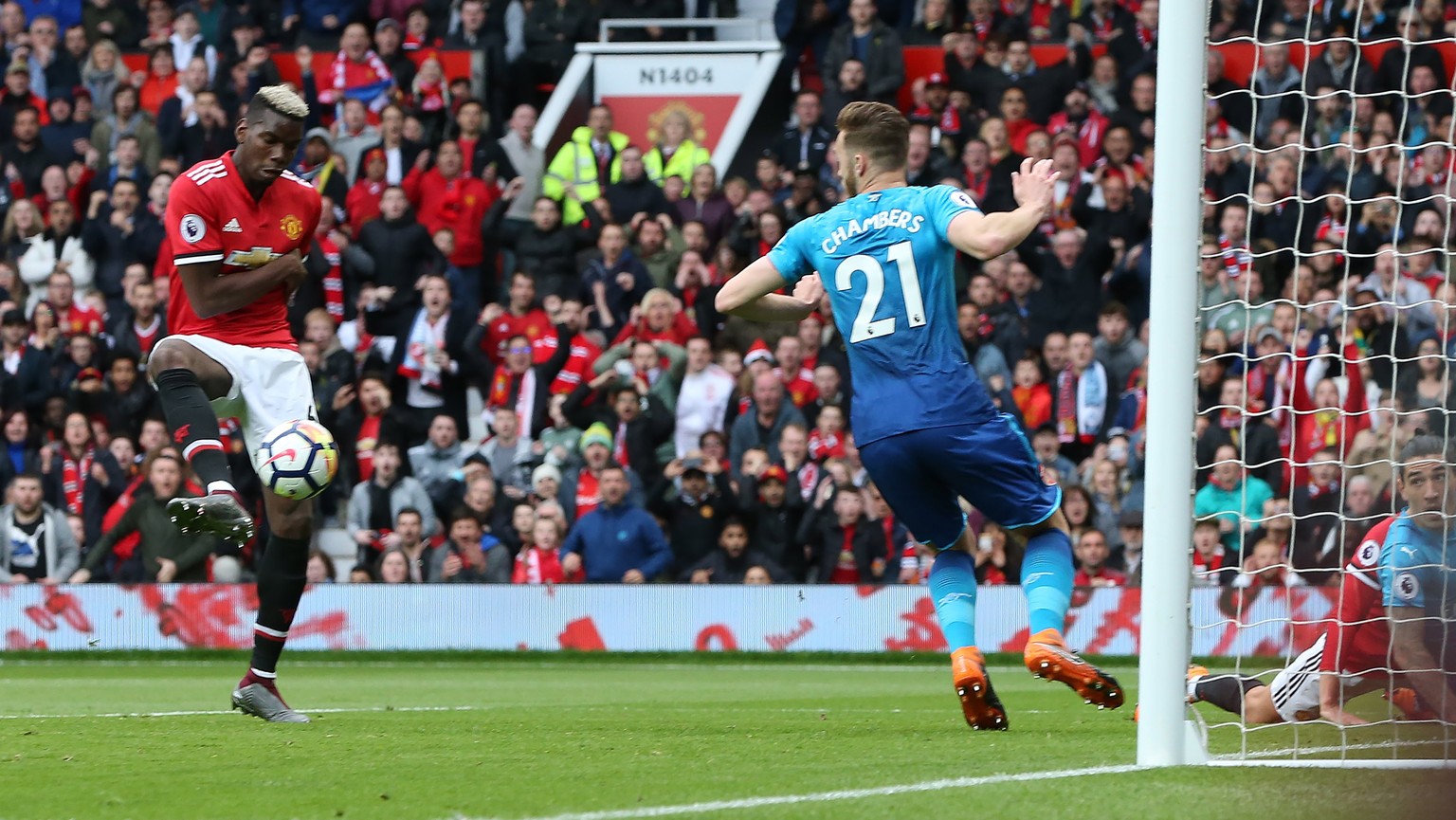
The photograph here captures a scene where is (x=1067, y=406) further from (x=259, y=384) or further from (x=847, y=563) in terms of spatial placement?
(x=259, y=384)

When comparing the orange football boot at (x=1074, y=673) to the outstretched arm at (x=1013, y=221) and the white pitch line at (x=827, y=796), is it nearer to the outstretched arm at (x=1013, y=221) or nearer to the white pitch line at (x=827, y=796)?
the white pitch line at (x=827, y=796)

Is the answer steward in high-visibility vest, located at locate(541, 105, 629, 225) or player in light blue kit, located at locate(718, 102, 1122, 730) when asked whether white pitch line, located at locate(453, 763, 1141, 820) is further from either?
steward in high-visibility vest, located at locate(541, 105, 629, 225)

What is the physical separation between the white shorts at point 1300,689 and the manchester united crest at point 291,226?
432 cm

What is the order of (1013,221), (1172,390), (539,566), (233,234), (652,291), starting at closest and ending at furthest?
1. (1172,390)
2. (1013,221)
3. (233,234)
4. (539,566)
5. (652,291)

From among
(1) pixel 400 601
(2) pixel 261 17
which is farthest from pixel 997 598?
(2) pixel 261 17

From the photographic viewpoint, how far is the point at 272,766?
19.7 feet

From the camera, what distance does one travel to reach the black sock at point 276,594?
8141mm

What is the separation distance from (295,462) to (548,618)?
25.3ft

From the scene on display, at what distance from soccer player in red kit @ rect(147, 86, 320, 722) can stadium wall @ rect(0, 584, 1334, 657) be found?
7.15 metres

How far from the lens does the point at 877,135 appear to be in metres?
7.44

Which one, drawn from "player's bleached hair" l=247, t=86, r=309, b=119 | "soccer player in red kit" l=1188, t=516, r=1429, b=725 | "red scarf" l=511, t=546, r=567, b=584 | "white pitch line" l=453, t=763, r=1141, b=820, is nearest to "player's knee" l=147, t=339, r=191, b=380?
"player's bleached hair" l=247, t=86, r=309, b=119

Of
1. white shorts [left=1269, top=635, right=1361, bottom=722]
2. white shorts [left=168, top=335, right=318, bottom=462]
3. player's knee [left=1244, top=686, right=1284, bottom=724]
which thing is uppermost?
white shorts [left=168, top=335, right=318, bottom=462]

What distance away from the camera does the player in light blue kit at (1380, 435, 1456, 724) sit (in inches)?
291

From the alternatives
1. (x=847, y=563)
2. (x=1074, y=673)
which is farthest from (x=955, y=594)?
(x=847, y=563)
